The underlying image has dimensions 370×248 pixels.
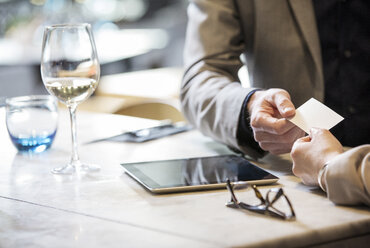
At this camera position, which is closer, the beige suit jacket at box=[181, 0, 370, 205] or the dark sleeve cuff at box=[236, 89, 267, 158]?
the dark sleeve cuff at box=[236, 89, 267, 158]

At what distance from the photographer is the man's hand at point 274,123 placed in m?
1.08

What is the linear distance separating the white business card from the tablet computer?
4.3 inches

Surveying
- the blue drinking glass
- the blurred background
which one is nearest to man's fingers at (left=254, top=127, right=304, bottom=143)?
the blue drinking glass

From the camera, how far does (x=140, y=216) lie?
2.81 feet

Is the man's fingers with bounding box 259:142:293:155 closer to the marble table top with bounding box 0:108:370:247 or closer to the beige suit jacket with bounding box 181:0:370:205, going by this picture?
the marble table top with bounding box 0:108:370:247

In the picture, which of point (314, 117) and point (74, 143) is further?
→ point (74, 143)

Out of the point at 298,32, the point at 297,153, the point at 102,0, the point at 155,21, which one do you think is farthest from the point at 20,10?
the point at 297,153

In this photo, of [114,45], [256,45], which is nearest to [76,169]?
[256,45]

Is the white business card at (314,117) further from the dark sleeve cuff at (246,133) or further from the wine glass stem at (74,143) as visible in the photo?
the wine glass stem at (74,143)

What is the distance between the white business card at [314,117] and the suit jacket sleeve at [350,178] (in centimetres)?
10

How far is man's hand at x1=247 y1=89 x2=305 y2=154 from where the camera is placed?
3.55 feet

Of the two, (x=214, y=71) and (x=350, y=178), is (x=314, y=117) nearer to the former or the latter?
(x=350, y=178)

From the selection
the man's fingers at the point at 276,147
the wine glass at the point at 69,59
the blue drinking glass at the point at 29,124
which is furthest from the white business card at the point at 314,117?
the blue drinking glass at the point at 29,124

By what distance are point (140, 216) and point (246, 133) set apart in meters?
0.46
